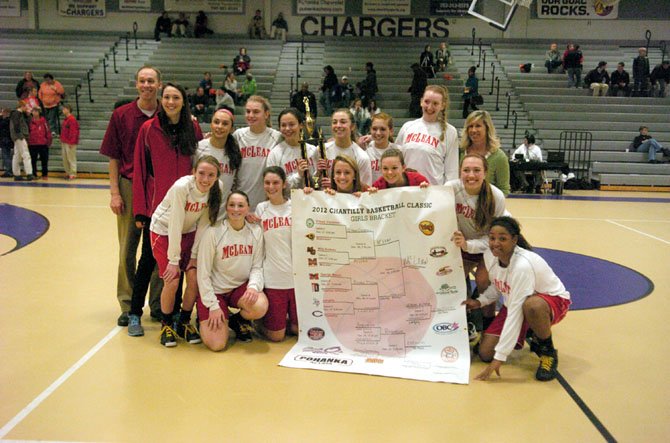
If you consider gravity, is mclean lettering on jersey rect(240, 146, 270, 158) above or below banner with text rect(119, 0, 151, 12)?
below

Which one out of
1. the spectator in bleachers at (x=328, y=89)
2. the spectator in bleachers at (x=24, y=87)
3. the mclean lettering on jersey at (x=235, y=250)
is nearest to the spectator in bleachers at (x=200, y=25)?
the spectator in bleachers at (x=328, y=89)

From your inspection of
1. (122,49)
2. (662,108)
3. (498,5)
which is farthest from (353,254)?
(122,49)

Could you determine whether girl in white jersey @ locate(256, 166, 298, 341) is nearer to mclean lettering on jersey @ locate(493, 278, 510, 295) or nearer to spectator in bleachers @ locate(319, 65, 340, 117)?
mclean lettering on jersey @ locate(493, 278, 510, 295)

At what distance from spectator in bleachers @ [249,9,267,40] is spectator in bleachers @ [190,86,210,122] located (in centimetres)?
582

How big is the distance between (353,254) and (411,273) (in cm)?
43

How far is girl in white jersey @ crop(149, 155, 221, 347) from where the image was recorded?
4027 mm

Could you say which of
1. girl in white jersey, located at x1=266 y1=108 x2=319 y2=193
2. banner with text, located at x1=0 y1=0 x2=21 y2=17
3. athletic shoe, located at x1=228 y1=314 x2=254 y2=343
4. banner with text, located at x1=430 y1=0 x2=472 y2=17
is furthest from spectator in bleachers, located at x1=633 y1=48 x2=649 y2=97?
banner with text, located at x1=0 y1=0 x2=21 y2=17

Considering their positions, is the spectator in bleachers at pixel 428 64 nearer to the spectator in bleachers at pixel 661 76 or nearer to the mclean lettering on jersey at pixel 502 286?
the spectator in bleachers at pixel 661 76

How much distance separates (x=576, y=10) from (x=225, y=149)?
2084 cm

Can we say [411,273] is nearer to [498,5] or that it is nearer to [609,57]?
[498,5]

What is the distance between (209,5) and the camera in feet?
71.9

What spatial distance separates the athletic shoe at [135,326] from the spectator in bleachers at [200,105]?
40.5 ft

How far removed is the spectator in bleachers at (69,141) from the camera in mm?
13836

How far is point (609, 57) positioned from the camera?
67.9 feet
